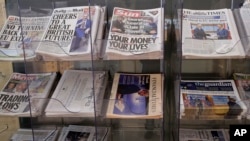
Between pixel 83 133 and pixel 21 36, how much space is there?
Answer: 453 millimetres

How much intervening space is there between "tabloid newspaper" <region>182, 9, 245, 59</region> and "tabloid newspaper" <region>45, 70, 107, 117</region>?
0.35m

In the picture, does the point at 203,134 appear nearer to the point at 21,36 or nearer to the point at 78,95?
the point at 78,95

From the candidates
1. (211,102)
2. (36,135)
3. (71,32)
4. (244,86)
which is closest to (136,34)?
(71,32)

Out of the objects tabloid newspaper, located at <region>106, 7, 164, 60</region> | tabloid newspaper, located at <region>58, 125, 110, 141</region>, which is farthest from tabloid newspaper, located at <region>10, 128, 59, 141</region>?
tabloid newspaper, located at <region>106, 7, 164, 60</region>

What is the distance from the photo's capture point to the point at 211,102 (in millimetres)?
1032

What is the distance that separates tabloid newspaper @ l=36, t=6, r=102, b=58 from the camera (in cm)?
100

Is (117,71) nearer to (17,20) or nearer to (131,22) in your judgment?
(131,22)

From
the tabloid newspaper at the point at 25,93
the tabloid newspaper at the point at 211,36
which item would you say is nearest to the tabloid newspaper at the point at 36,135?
the tabloid newspaper at the point at 25,93

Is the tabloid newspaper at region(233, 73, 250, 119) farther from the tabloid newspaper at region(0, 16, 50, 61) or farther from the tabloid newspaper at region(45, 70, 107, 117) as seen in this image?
the tabloid newspaper at region(0, 16, 50, 61)

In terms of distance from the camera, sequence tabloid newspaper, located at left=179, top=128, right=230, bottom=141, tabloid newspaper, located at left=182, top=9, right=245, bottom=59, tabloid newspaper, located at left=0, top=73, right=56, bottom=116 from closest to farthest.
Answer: tabloid newspaper, located at left=182, top=9, right=245, bottom=59, tabloid newspaper, located at left=0, top=73, right=56, bottom=116, tabloid newspaper, located at left=179, top=128, right=230, bottom=141

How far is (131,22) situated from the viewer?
107 cm

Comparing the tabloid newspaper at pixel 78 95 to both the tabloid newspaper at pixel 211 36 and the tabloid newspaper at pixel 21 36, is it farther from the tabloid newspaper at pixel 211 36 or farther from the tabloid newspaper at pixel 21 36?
the tabloid newspaper at pixel 211 36

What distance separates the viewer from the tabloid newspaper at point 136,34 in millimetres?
977

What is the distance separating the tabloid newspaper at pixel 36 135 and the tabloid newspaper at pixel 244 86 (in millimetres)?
724
